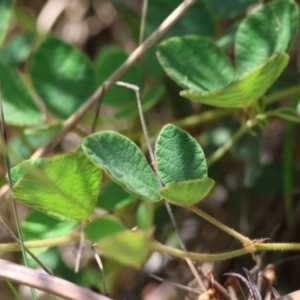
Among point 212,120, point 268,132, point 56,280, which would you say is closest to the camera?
point 56,280

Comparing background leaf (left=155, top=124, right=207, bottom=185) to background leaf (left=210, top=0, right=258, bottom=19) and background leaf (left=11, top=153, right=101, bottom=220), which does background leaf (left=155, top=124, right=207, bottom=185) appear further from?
background leaf (left=210, top=0, right=258, bottom=19)

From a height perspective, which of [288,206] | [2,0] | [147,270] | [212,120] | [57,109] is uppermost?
[2,0]

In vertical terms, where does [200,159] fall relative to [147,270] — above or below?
above

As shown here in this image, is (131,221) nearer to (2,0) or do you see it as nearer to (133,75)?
(133,75)

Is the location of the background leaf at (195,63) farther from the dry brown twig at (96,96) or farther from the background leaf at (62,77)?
the background leaf at (62,77)

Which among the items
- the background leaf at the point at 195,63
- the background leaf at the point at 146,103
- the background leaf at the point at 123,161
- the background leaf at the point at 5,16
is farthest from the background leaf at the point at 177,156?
the background leaf at the point at 5,16

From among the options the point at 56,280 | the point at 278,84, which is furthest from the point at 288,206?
the point at 56,280

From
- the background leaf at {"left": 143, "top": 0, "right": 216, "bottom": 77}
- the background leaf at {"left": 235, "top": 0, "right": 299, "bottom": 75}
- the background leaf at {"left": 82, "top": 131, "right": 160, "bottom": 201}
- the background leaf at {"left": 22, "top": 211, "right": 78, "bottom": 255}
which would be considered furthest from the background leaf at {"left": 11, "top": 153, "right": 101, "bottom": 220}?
the background leaf at {"left": 143, "top": 0, "right": 216, "bottom": 77}
